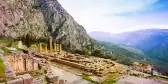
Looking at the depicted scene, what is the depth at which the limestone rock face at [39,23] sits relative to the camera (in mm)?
71625

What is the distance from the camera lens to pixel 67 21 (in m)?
94.2

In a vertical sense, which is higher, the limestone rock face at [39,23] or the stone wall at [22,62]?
the limestone rock face at [39,23]

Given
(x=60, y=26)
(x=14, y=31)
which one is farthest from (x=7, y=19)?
(x=60, y=26)

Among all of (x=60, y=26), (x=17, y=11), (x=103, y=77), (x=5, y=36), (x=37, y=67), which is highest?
(x=17, y=11)

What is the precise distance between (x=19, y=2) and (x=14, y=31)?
1777 centimetres

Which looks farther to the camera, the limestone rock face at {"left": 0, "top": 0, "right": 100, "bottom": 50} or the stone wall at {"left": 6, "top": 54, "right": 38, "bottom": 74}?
the limestone rock face at {"left": 0, "top": 0, "right": 100, "bottom": 50}

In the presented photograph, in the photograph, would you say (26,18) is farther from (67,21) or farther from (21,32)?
(67,21)

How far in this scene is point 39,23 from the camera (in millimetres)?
84500

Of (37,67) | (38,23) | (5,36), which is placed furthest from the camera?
(38,23)

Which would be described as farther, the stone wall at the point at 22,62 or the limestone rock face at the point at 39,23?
the limestone rock face at the point at 39,23

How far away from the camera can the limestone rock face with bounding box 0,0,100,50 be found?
71625 mm

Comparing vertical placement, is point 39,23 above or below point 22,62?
above

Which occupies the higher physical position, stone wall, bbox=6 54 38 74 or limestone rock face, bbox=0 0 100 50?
limestone rock face, bbox=0 0 100 50

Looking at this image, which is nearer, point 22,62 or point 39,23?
point 22,62
